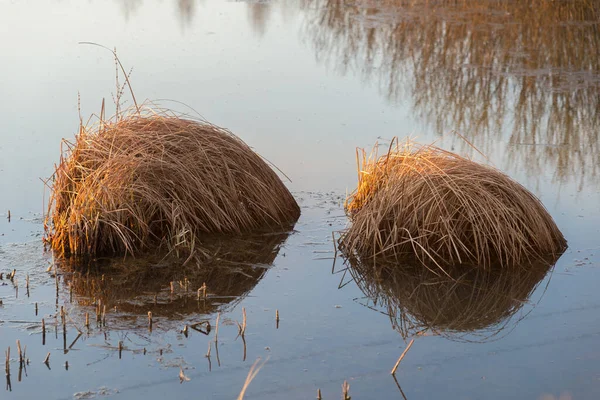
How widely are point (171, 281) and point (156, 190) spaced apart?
0.91m

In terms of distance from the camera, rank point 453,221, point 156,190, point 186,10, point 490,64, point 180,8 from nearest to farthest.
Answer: point 453,221 → point 156,190 → point 490,64 → point 186,10 → point 180,8

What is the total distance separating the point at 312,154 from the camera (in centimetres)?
866

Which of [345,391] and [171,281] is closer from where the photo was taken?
[345,391]

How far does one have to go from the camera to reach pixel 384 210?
6.44m

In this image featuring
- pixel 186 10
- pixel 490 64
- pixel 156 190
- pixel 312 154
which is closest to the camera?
pixel 156 190

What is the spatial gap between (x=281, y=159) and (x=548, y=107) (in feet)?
11.6

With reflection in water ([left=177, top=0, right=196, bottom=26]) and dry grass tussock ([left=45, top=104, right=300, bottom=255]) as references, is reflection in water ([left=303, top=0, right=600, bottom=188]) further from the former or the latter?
dry grass tussock ([left=45, top=104, right=300, bottom=255])

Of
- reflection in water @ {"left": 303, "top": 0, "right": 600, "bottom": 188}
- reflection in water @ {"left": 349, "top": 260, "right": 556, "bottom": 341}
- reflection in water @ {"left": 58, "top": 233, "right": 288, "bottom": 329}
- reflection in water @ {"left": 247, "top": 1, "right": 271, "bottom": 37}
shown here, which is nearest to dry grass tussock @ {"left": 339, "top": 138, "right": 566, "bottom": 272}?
reflection in water @ {"left": 349, "top": 260, "right": 556, "bottom": 341}

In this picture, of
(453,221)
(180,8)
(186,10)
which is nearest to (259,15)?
(186,10)

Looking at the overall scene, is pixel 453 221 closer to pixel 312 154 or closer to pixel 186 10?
pixel 312 154

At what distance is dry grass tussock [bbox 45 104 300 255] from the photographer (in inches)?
244

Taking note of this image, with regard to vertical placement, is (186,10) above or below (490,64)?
above

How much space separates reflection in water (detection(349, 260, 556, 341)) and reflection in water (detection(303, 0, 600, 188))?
2.49 m

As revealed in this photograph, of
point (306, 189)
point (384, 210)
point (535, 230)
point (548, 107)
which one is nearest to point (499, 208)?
point (535, 230)
